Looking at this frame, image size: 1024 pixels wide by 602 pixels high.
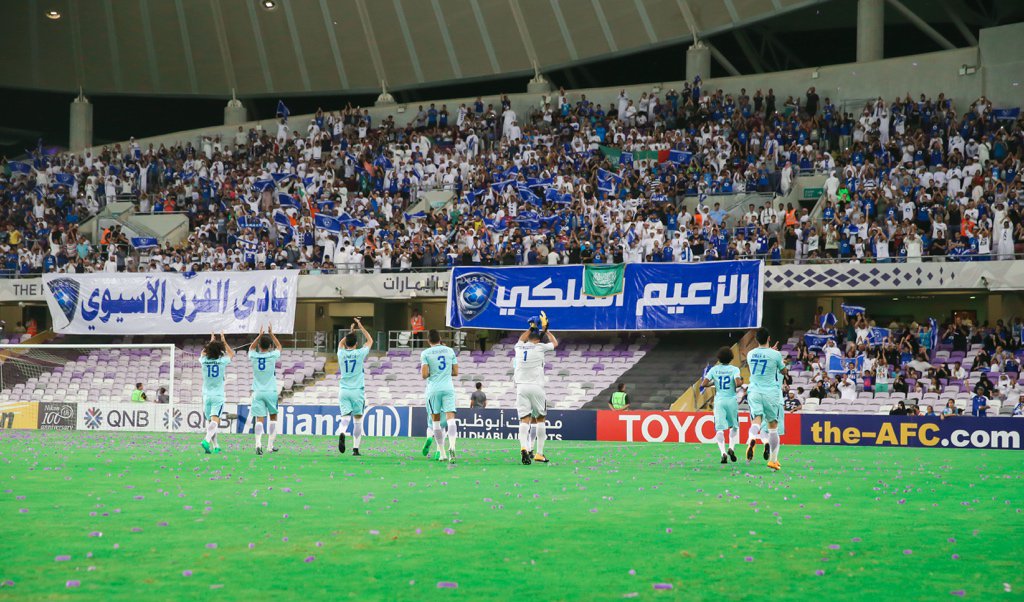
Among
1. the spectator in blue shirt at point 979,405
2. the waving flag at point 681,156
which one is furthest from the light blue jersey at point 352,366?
the waving flag at point 681,156

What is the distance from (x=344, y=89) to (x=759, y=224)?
87.7 feet

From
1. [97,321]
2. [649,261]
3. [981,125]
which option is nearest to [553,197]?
[649,261]

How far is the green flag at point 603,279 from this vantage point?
38844mm

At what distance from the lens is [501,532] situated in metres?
10.8

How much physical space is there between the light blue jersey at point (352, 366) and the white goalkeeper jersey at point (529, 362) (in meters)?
3.22

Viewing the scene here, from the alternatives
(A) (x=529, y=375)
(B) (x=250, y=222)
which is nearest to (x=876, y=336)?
(A) (x=529, y=375)

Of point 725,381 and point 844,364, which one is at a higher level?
point 844,364

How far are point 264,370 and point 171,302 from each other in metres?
24.0

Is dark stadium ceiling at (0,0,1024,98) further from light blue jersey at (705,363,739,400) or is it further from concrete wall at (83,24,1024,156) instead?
light blue jersey at (705,363,739,400)

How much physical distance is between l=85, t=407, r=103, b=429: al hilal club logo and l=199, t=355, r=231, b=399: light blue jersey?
48.5ft

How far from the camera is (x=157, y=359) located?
40.2 m

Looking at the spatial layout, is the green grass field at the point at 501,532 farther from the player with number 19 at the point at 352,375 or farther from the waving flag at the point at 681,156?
the waving flag at the point at 681,156

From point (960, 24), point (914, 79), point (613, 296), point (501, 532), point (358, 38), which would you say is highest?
point (358, 38)

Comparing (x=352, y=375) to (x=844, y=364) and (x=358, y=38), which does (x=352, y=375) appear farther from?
(x=358, y=38)
